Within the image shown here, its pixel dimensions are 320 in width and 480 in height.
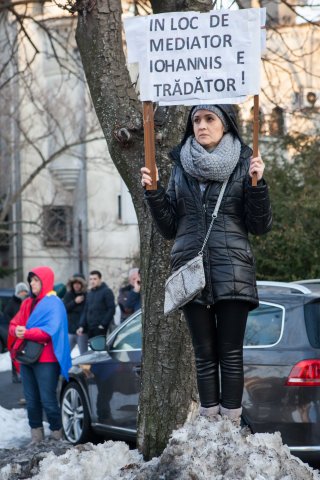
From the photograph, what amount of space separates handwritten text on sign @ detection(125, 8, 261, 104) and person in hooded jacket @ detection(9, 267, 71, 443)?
4.67 m

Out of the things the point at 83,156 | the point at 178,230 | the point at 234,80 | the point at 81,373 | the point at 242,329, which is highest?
the point at 83,156

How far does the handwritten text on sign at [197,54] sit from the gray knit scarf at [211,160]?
29 cm

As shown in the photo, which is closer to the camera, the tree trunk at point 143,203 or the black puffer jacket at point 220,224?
the black puffer jacket at point 220,224

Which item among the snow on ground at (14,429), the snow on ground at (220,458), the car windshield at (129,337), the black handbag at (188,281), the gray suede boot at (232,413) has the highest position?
the black handbag at (188,281)

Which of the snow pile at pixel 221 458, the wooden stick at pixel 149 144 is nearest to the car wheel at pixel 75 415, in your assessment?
the snow pile at pixel 221 458

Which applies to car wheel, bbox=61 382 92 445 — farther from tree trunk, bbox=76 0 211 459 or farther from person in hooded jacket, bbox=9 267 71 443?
tree trunk, bbox=76 0 211 459

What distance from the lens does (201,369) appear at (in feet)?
18.3

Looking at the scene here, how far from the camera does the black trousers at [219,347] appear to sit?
551 centimetres

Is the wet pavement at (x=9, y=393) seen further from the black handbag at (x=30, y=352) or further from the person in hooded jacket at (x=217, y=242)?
the person in hooded jacket at (x=217, y=242)

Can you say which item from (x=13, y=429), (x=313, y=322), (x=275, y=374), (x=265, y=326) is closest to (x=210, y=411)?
(x=275, y=374)

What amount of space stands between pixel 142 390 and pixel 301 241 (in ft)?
32.5

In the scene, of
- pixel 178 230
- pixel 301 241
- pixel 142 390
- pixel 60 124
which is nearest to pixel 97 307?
pixel 301 241

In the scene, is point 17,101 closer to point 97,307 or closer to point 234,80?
point 97,307

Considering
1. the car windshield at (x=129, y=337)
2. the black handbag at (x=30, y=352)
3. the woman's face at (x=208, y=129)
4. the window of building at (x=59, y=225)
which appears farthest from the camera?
the window of building at (x=59, y=225)
